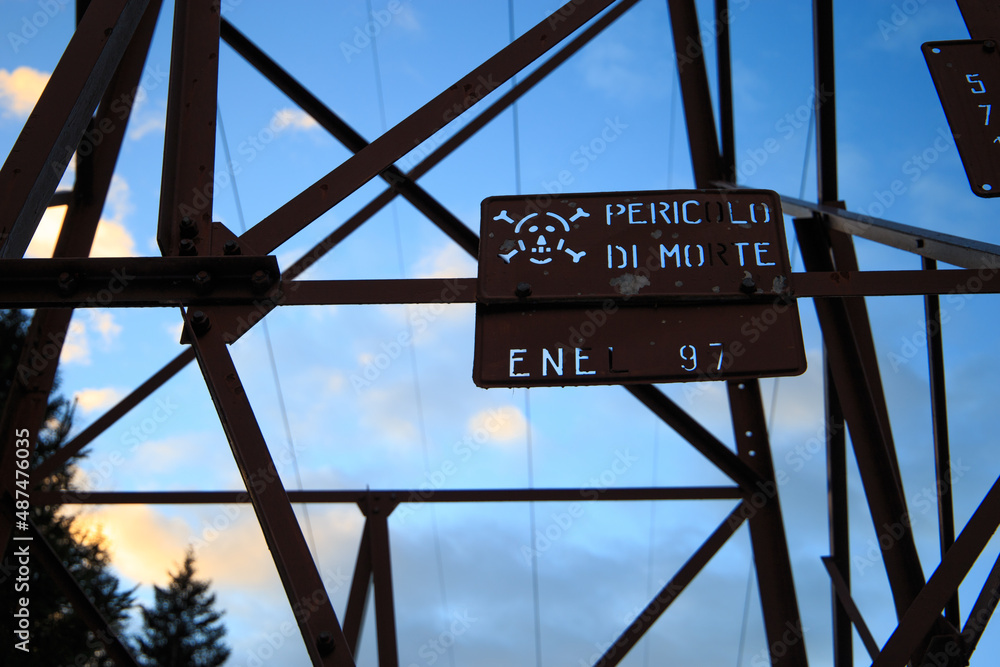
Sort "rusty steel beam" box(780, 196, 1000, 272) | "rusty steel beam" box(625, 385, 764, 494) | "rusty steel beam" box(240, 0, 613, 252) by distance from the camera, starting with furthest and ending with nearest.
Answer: "rusty steel beam" box(625, 385, 764, 494) → "rusty steel beam" box(780, 196, 1000, 272) → "rusty steel beam" box(240, 0, 613, 252)

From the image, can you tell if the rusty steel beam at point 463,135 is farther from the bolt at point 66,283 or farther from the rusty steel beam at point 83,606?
the bolt at point 66,283

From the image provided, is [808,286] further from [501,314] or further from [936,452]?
[936,452]

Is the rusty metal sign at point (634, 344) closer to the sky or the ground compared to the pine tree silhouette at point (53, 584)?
closer to the ground

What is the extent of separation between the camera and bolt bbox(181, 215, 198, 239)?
345 cm

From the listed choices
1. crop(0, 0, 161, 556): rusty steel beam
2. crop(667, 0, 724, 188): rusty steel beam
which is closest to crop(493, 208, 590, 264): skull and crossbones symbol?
crop(0, 0, 161, 556): rusty steel beam

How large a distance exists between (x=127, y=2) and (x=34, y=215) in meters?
1.08

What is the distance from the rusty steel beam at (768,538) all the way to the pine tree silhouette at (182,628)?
34312 mm

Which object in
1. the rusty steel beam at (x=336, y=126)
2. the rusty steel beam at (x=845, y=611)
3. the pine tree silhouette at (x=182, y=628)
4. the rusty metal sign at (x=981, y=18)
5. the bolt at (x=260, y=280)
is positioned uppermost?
the pine tree silhouette at (x=182, y=628)

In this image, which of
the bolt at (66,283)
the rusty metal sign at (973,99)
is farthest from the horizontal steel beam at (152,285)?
the rusty metal sign at (973,99)

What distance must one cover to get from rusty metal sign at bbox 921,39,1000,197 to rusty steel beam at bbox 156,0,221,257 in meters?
3.17

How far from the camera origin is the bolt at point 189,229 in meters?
3.45

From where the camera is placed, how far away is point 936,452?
20.3 feet

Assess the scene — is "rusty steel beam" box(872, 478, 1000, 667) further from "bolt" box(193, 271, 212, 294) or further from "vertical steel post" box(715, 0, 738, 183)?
"vertical steel post" box(715, 0, 738, 183)

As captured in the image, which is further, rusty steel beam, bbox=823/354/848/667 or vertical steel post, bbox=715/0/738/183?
vertical steel post, bbox=715/0/738/183
